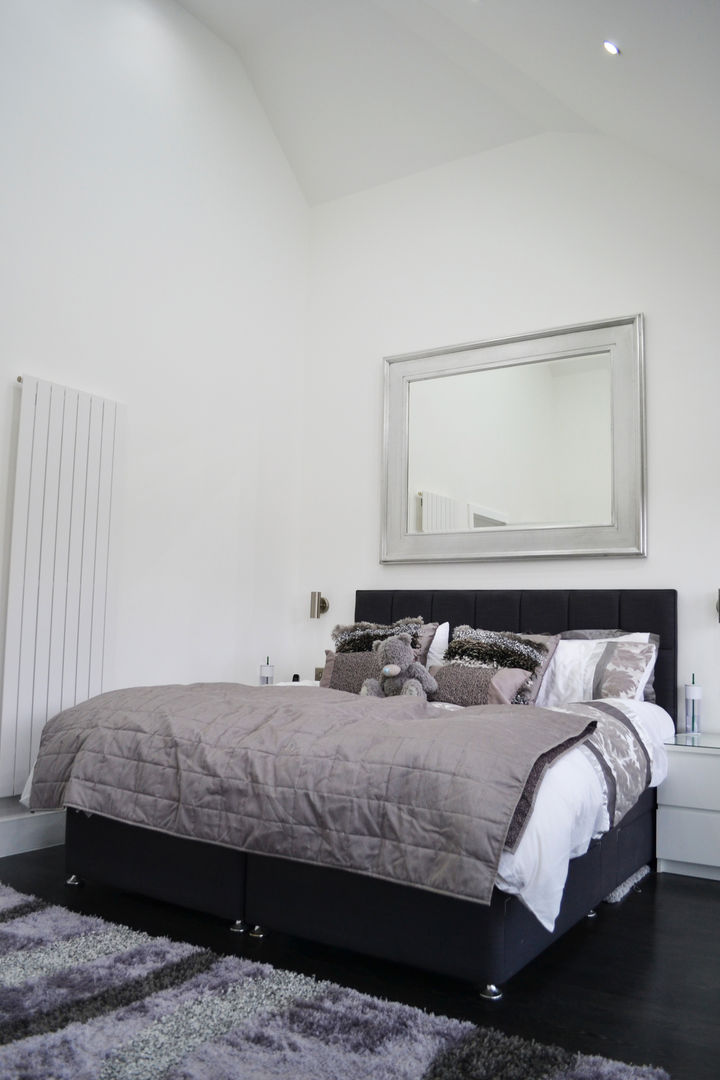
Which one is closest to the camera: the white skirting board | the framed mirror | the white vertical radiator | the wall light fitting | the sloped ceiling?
the sloped ceiling

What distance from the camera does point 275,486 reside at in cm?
539

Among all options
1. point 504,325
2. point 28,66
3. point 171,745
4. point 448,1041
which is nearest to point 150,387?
point 28,66

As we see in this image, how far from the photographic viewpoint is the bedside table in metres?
3.44

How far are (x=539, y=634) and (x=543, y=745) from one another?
1.95 m

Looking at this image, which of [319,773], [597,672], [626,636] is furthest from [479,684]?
[319,773]

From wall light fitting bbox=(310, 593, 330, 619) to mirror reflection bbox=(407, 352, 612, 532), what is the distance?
75 centimetres

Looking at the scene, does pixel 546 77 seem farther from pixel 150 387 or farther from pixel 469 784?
pixel 469 784

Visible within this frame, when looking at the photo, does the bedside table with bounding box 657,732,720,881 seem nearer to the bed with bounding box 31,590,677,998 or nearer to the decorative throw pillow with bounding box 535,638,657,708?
the bed with bounding box 31,590,677,998

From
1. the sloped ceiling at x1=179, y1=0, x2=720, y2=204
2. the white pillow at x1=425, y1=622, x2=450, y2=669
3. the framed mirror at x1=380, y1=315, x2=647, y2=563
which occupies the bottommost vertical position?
the white pillow at x1=425, y1=622, x2=450, y2=669

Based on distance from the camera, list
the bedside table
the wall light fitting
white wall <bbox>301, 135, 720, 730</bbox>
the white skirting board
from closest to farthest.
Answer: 1. the bedside table
2. the white skirting board
3. white wall <bbox>301, 135, 720, 730</bbox>
4. the wall light fitting

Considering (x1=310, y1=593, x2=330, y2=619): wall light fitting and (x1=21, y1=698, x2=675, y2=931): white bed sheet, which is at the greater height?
(x1=310, y1=593, x2=330, y2=619): wall light fitting

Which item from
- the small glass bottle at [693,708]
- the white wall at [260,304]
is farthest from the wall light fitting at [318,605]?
the small glass bottle at [693,708]

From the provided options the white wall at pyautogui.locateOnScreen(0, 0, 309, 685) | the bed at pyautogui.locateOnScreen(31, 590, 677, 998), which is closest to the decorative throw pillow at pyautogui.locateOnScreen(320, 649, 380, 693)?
the bed at pyautogui.locateOnScreen(31, 590, 677, 998)

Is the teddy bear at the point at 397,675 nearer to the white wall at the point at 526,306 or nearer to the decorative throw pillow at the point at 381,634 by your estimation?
the decorative throw pillow at the point at 381,634
